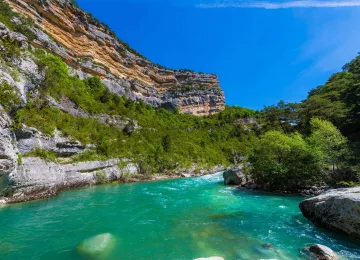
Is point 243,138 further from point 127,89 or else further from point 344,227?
point 344,227

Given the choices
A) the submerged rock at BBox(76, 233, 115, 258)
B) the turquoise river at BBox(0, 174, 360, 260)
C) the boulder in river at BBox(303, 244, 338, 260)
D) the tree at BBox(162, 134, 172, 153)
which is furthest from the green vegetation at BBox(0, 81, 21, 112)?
the tree at BBox(162, 134, 172, 153)

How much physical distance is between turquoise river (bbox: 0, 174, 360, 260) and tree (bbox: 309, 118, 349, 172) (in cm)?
539

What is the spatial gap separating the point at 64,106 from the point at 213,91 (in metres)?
55.1

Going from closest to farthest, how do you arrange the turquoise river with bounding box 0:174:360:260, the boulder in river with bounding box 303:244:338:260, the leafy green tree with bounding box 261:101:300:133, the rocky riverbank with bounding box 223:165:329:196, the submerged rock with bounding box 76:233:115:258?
the boulder in river with bounding box 303:244:338:260, the submerged rock with bounding box 76:233:115:258, the turquoise river with bounding box 0:174:360:260, the rocky riverbank with bounding box 223:165:329:196, the leafy green tree with bounding box 261:101:300:133

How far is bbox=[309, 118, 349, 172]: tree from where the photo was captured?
17562 mm

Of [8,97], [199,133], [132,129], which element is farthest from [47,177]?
[199,133]

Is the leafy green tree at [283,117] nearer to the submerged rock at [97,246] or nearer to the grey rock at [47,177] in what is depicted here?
the grey rock at [47,177]

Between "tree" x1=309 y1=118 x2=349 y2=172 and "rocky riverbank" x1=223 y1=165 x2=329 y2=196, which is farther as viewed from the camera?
"rocky riverbank" x1=223 y1=165 x2=329 y2=196

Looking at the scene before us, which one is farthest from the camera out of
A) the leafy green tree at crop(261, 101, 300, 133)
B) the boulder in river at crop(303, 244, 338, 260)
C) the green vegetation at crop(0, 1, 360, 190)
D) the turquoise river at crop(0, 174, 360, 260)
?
the leafy green tree at crop(261, 101, 300, 133)

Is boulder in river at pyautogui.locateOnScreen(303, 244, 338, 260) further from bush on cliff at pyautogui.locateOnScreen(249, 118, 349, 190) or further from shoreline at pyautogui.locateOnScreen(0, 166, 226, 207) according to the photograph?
shoreline at pyautogui.locateOnScreen(0, 166, 226, 207)

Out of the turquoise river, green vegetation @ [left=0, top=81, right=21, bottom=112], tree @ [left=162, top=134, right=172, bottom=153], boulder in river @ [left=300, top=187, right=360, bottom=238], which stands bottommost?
the turquoise river

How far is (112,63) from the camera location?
58.1 m

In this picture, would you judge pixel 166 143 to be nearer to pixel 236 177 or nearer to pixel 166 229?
pixel 236 177

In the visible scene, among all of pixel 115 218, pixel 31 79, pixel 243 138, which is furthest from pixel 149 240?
pixel 243 138
